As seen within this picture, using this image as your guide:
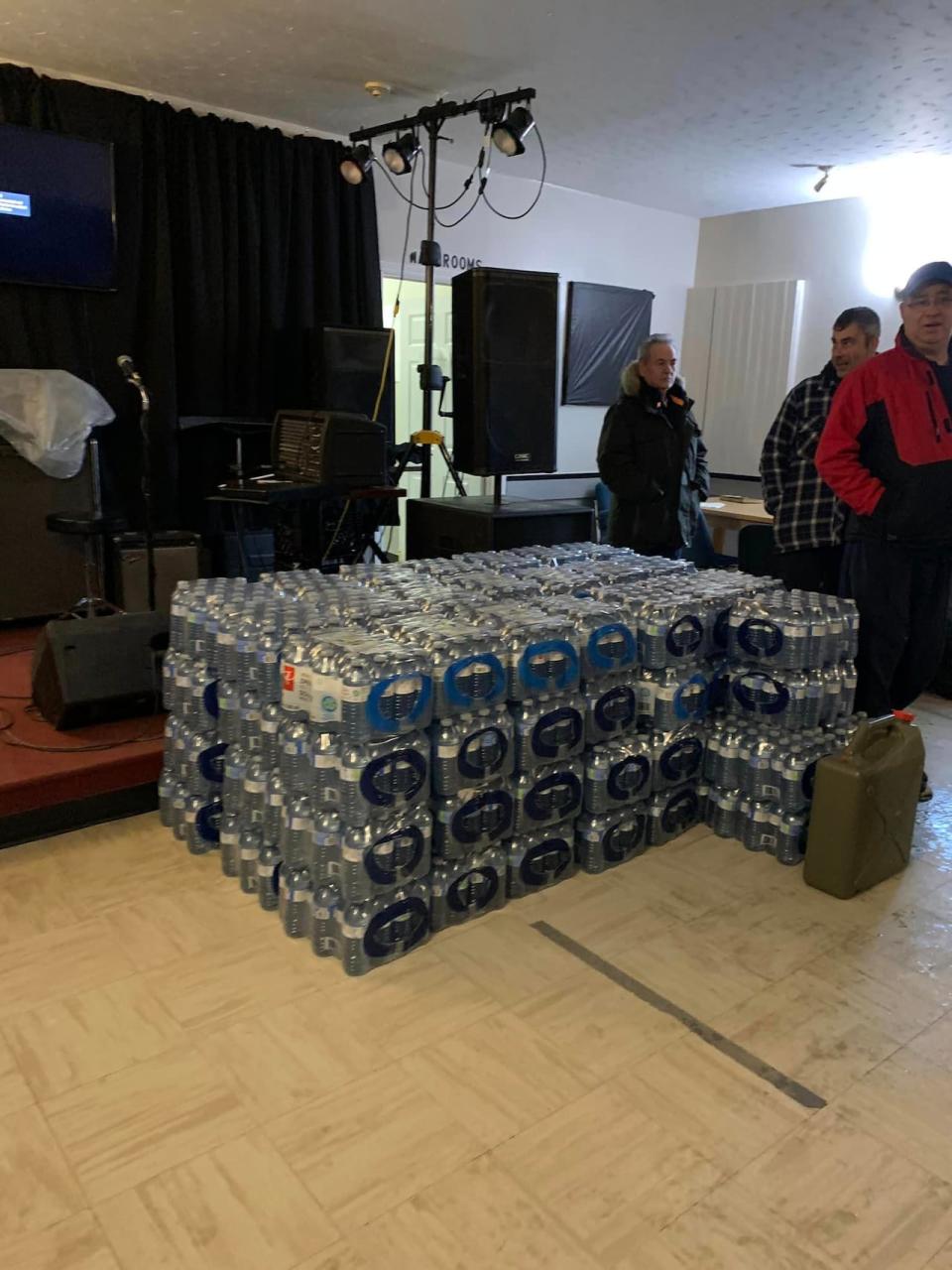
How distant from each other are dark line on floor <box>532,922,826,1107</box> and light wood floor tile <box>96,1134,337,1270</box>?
785mm

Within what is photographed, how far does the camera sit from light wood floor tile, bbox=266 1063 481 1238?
4.56ft

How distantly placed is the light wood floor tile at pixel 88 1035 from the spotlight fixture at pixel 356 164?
367cm

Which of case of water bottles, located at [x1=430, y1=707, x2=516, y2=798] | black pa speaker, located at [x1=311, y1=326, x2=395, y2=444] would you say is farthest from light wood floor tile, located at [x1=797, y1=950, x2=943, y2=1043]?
black pa speaker, located at [x1=311, y1=326, x2=395, y2=444]

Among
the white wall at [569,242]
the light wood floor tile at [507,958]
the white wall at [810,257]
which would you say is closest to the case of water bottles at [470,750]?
the light wood floor tile at [507,958]

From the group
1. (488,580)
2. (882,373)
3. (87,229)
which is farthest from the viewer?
(87,229)

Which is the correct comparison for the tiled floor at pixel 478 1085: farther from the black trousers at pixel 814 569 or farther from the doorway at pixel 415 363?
the doorway at pixel 415 363

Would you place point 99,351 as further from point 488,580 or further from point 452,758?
point 452,758

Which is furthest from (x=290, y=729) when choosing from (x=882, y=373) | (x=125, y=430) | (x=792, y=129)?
(x=792, y=129)

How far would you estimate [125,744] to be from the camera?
2635 mm

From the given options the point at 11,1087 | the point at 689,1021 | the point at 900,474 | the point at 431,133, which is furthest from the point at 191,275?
the point at 689,1021

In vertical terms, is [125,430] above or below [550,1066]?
above

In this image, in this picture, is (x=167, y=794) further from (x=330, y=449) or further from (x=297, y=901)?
(x=330, y=449)

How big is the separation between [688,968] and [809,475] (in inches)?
66.1

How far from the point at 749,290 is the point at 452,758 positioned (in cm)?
506
